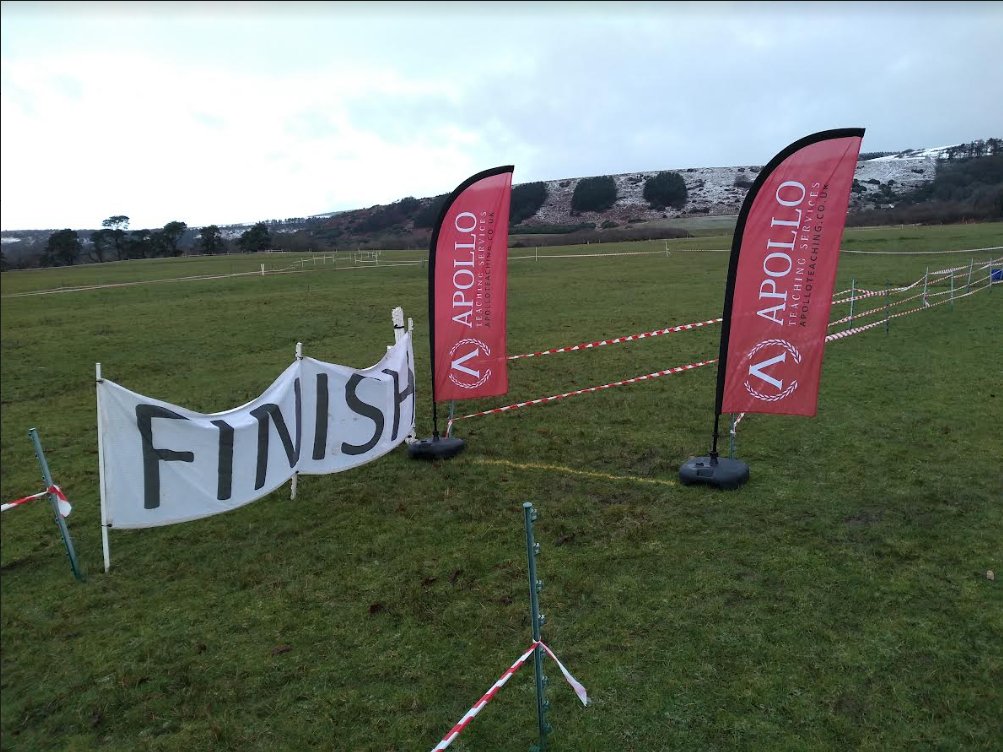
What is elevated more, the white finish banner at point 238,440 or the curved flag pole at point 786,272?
the curved flag pole at point 786,272

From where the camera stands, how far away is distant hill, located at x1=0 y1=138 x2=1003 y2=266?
210 ft

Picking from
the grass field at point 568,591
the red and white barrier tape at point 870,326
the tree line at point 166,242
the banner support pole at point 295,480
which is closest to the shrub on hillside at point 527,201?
the tree line at point 166,242

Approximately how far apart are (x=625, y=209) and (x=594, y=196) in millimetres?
8311

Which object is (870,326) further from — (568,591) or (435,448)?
(568,591)

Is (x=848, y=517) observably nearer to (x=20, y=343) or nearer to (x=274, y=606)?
(x=274, y=606)

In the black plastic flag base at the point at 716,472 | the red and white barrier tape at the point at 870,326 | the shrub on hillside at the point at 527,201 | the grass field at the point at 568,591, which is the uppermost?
the shrub on hillside at the point at 527,201

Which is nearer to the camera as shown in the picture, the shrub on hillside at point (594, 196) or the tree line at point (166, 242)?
the tree line at point (166, 242)

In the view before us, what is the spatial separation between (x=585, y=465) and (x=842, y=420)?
12.6 feet

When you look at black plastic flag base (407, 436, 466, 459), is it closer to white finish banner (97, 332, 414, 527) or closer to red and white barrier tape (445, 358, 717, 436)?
white finish banner (97, 332, 414, 527)

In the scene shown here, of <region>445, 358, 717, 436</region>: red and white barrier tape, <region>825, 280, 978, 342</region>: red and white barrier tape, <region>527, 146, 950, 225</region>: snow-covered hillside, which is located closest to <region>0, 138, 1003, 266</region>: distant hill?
<region>527, 146, 950, 225</region>: snow-covered hillside

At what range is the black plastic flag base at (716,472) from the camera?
6527mm

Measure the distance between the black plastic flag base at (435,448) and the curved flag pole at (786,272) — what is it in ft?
10.3

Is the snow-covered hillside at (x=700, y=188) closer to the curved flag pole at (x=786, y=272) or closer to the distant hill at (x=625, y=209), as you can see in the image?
the distant hill at (x=625, y=209)

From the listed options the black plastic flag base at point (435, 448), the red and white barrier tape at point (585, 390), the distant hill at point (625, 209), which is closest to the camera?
the black plastic flag base at point (435, 448)
